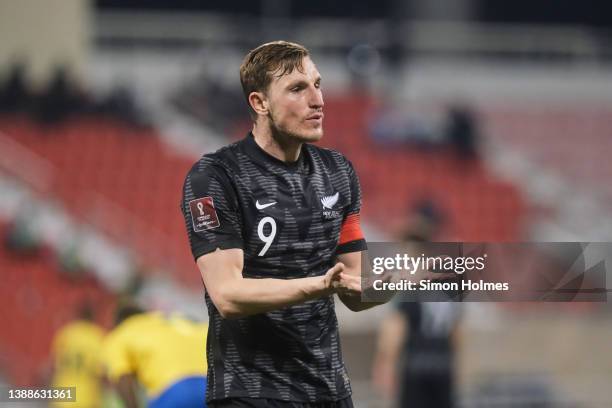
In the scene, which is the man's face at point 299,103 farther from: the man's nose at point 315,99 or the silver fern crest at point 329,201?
the silver fern crest at point 329,201

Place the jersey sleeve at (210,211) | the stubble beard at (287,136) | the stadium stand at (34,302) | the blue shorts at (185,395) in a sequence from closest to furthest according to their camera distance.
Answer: the jersey sleeve at (210,211), the stubble beard at (287,136), the blue shorts at (185,395), the stadium stand at (34,302)

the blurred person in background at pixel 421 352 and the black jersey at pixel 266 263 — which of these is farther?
the blurred person in background at pixel 421 352

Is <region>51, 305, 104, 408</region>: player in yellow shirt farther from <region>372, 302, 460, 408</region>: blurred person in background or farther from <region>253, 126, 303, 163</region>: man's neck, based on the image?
<region>253, 126, 303, 163</region>: man's neck

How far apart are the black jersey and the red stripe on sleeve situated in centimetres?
13

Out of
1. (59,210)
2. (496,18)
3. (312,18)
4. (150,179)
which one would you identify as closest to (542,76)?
(496,18)

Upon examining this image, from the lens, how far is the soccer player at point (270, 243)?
350 cm

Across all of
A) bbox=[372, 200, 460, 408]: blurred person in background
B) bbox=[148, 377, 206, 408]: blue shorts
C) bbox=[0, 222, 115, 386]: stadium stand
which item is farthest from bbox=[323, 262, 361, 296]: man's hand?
bbox=[0, 222, 115, 386]: stadium stand

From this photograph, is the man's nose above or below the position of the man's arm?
above


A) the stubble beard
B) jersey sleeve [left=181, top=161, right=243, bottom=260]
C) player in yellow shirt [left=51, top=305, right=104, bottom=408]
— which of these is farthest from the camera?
player in yellow shirt [left=51, top=305, right=104, bottom=408]

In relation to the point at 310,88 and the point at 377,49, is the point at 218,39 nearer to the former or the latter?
the point at 377,49

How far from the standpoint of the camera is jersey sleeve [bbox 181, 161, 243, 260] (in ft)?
11.5

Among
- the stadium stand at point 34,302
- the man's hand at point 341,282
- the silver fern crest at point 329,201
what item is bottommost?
the man's hand at point 341,282

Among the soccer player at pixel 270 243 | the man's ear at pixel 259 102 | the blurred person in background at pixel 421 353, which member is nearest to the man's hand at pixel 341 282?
the soccer player at pixel 270 243

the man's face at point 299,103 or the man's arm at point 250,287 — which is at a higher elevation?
the man's face at point 299,103
